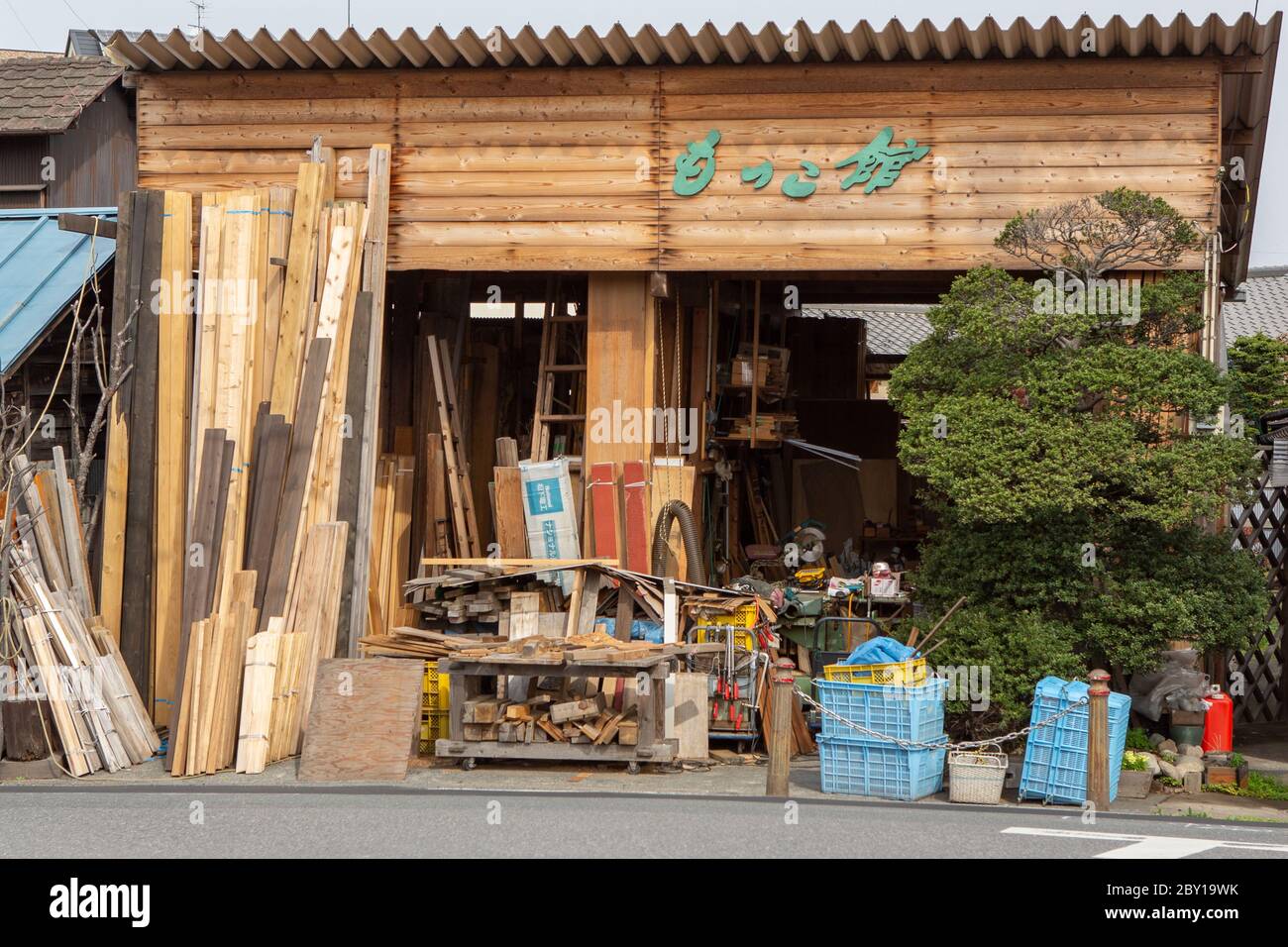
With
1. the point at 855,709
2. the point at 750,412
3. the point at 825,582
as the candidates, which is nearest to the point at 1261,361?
the point at 750,412

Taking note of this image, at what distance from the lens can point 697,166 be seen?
49.2ft

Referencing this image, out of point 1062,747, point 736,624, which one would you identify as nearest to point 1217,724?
point 1062,747

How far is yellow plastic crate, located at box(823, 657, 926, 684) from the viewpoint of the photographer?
11312 millimetres

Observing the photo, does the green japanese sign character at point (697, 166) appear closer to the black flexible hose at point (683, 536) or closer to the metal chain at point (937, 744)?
the black flexible hose at point (683, 536)

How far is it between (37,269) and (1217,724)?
12.8 metres

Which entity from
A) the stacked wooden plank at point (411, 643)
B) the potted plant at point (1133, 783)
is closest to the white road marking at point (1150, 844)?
the potted plant at point (1133, 783)

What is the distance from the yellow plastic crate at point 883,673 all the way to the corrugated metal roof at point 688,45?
6147mm

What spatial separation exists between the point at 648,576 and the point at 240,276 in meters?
4.82

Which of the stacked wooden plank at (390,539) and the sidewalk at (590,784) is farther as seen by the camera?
the stacked wooden plank at (390,539)

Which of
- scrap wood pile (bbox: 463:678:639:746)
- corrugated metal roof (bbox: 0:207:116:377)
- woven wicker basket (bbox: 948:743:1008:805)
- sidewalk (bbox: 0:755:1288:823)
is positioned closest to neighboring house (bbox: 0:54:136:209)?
corrugated metal roof (bbox: 0:207:116:377)

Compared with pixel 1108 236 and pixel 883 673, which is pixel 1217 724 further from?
pixel 1108 236

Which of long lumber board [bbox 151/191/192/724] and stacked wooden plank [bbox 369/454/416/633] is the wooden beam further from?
stacked wooden plank [bbox 369/454/416/633]

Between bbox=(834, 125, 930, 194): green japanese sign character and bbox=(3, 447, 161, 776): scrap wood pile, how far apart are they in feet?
25.7

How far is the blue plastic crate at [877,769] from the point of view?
11195mm
